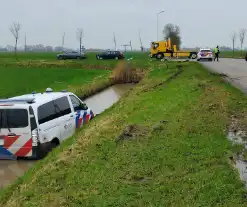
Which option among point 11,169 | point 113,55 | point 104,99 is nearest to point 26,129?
point 11,169

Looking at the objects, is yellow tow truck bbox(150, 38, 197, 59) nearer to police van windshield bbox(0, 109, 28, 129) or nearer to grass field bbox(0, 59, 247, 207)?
grass field bbox(0, 59, 247, 207)

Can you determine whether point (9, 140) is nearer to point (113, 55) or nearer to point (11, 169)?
point (11, 169)

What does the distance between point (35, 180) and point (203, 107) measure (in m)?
7.28

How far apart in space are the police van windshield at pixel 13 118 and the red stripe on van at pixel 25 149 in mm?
460

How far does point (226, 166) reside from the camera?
7.00m

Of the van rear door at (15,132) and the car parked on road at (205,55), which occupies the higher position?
the car parked on road at (205,55)

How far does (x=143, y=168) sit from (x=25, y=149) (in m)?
3.94

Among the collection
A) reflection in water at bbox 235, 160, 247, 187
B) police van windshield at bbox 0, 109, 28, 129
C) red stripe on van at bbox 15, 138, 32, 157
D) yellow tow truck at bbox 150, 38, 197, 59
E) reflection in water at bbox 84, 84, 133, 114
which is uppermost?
yellow tow truck at bbox 150, 38, 197, 59

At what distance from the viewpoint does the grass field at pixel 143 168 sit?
5.95 meters

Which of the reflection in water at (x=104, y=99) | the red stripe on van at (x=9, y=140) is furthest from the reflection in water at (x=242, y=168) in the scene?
the reflection in water at (x=104, y=99)

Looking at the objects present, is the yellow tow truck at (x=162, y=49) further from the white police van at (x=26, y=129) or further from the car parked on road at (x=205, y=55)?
the white police van at (x=26, y=129)

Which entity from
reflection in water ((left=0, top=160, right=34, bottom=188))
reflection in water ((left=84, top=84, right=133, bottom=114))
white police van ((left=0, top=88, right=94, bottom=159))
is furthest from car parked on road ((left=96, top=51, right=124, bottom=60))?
reflection in water ((left=0, top=160, right=34, bottom=188))

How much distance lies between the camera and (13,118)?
9.99m

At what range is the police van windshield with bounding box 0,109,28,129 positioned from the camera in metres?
9.91
